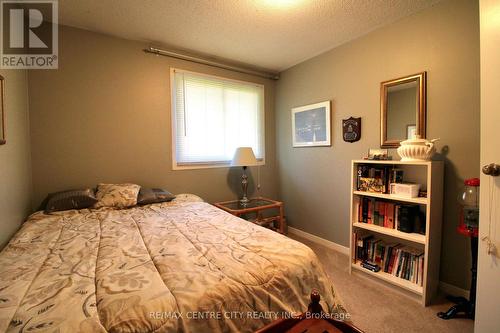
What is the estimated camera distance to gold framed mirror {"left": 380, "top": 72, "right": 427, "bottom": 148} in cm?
205

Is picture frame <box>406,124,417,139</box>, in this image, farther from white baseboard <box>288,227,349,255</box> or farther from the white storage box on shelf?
white baseboard <box>288,227,349,255</box>

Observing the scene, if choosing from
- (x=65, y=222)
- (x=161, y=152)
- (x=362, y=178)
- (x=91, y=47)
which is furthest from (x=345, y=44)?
(x=65, y=222)

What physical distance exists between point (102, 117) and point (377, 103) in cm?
284

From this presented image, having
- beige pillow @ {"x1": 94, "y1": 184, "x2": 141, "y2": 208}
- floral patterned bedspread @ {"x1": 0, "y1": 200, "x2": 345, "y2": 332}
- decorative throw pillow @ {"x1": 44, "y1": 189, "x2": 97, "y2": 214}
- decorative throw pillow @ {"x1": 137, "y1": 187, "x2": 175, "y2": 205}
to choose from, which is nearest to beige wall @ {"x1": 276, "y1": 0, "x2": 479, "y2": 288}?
floral patterned bedspread @ {"x1": 0, "y1": 200, "x2": 345, "y2": 332}

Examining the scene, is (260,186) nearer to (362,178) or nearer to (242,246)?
(362,178)

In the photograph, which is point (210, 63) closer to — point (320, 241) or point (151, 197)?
point (151, 197)

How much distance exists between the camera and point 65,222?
1.78 meters

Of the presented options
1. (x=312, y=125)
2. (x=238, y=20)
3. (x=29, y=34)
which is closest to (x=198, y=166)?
(x=312, y=125)

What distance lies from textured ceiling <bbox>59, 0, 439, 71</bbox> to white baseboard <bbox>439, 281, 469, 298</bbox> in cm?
237

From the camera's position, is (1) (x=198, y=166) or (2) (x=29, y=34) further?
(1) (x=198, y=166)

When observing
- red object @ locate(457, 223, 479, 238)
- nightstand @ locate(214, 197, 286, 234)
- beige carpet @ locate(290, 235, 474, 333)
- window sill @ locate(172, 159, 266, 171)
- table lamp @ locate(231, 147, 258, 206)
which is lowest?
beige carpet @ locate(290, 235, 474, 333)

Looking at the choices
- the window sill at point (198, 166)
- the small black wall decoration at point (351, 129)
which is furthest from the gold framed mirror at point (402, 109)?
the window sill at point (198, 166)

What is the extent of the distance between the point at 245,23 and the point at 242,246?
205cm

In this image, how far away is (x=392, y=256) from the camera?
2.11m
